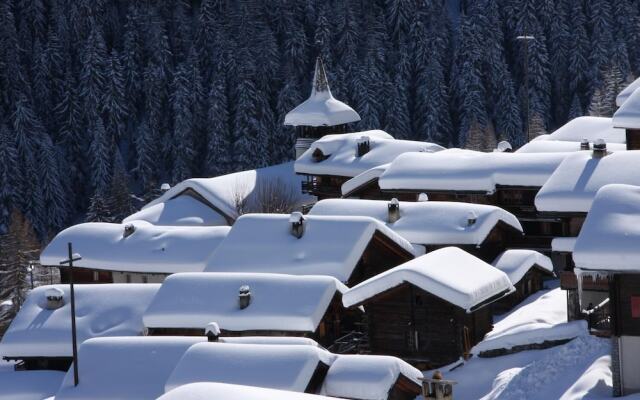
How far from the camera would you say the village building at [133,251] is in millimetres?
52281

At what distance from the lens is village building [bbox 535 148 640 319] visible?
41.0m

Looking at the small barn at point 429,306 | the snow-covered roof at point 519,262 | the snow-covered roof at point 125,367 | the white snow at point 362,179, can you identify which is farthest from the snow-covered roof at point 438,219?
the snow-covered roof at point 125,367

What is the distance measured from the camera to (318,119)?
3002 inches

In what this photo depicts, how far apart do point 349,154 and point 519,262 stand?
71.1 ft

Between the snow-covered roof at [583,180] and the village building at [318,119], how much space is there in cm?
3372

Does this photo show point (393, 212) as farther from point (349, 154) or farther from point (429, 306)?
point (349, 154)

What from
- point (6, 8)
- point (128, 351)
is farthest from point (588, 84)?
point (128, 351)

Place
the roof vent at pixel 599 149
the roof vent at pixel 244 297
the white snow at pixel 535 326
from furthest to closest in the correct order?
the roof vent at pixel 599 149, the roof vent at pixel 244 297, the white snow at pixel 535 326

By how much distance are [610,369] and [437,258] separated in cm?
1015

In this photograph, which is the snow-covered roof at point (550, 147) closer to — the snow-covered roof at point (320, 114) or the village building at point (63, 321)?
the snow-covered roof at point (320, 114)

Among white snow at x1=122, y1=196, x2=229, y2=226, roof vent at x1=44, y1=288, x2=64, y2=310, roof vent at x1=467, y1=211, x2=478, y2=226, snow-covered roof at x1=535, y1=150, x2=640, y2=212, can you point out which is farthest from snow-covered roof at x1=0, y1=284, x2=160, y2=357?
white snow at x1=122, y1=196, x2=229, y2=226

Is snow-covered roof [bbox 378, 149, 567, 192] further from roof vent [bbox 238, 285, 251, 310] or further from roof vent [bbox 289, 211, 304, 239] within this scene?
roof vent [bbox 238, 285, 251, 310]

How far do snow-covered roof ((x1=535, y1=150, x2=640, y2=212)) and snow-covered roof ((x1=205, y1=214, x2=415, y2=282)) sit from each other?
6.55 metres

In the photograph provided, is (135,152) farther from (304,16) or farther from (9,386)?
(9,386)
